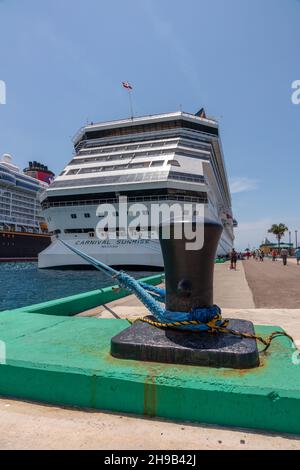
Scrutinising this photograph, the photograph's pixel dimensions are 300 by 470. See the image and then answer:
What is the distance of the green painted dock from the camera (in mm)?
2016

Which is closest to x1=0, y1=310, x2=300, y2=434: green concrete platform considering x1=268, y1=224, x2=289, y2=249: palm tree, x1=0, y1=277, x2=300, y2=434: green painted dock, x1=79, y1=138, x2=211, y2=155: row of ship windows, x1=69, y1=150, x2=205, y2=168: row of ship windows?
x1=0, y1=277, x2=300, y2=434: green painted dock

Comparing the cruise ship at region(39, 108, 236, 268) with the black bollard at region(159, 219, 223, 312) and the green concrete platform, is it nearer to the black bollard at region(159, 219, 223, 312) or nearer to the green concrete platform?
the black bollard at region(159, 219, 223, 312)

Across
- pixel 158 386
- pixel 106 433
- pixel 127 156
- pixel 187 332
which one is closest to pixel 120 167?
pixel 127 156

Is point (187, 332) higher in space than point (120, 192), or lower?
lower

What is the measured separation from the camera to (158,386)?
2.15m

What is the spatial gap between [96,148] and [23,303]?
105 ft

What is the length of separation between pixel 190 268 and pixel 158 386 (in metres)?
1.24

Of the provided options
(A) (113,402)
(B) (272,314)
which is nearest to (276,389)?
(A) (113,402)

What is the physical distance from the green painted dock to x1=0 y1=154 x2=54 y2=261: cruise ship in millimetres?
59114

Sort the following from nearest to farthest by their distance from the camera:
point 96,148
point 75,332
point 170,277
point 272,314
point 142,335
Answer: point 142,335 → point 170,277 → point 75,332 → point 272,314 → point 96,148

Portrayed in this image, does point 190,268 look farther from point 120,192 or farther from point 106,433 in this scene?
point 120,192

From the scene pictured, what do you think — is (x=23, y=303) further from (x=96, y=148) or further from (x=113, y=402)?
(x=96, y=148)

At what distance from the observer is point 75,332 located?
3.64 meters

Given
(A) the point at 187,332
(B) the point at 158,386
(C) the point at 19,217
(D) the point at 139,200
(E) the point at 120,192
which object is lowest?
(B) the point at 158,386
